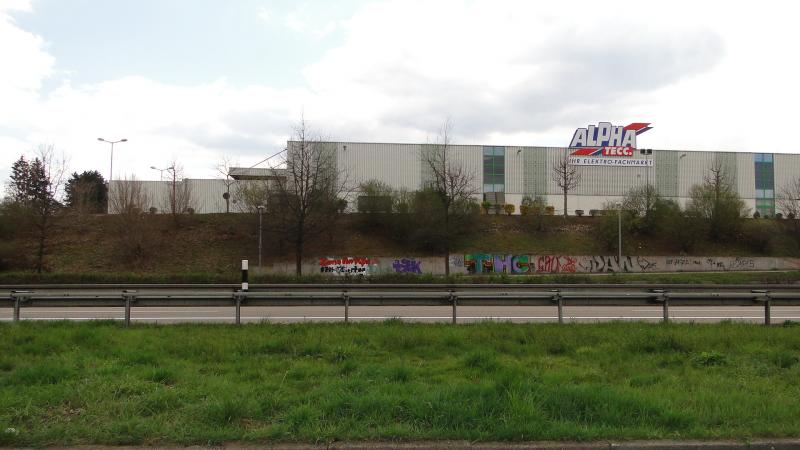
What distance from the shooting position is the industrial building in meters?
53.7

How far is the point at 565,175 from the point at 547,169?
4.11m

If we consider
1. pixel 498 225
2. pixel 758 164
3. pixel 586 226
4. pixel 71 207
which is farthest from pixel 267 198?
pixel 758 164

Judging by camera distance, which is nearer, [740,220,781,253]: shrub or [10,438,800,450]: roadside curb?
[10,438,800,450]: roadside curb

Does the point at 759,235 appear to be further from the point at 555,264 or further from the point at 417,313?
the point at 417,313

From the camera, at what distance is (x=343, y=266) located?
125ft

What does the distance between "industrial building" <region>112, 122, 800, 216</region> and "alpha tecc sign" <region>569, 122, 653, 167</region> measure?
0.28 ft

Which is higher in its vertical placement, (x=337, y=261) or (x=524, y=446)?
(x=337, y=261)

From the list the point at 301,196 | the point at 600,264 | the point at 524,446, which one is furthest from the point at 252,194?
the point at 524,446

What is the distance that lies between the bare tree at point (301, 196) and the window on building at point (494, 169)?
70.6ft

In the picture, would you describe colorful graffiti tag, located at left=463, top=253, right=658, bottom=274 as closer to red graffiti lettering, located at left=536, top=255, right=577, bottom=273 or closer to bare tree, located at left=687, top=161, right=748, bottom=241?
red graffiti lettering, located at left=536, top=255, right=577, bottom=273

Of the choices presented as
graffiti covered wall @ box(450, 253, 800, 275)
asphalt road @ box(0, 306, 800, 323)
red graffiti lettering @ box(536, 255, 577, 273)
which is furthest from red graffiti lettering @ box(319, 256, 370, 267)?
asphalt road @ box(0, 306, 800, 323)

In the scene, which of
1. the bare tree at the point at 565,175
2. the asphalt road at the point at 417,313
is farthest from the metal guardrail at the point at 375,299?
the bare tree at the point at 565,175

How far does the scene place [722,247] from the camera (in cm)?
4512

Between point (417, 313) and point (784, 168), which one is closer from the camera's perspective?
point (417, 313)
